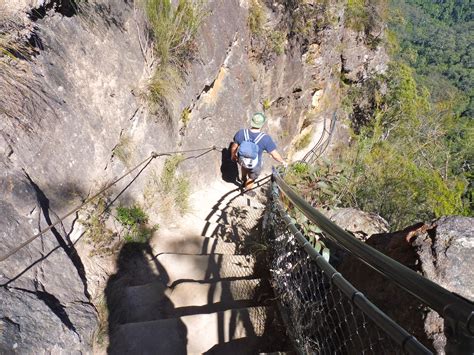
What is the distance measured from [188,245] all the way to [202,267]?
786mm

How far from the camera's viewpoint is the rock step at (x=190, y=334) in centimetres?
303

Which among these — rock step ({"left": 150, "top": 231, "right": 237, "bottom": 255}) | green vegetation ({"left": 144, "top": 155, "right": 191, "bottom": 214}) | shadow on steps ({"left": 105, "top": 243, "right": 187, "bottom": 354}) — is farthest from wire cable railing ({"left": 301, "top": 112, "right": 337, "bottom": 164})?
shadow on steps ({"left": 105, "top": 243, "right": 187, "bottom": 354})

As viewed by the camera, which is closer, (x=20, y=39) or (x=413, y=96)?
(x=20, y=39)

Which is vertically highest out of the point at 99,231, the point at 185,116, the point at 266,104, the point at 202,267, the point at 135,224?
the point at 266,104

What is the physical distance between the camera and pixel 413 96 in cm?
1862

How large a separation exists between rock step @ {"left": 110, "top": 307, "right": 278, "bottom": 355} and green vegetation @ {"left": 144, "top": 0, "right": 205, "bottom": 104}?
10.8 ft

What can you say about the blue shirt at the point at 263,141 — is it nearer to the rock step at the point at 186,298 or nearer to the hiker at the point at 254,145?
the hiker at the point at 254,145

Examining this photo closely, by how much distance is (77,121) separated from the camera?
4199 mm

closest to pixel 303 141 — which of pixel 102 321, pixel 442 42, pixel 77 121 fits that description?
pixel 77 121

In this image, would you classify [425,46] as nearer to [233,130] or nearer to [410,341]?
[233,130]

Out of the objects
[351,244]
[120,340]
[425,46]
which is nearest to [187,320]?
[120,340]

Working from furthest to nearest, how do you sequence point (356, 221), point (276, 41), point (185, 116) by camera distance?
point (276, 41), point (185, 116), point (356, 221)

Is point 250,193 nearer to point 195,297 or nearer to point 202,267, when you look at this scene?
point 202,267

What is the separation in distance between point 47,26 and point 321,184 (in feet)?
10.8
